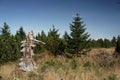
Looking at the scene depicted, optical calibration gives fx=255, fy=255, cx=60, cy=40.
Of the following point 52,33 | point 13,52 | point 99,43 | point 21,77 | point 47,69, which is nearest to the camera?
point 21,77

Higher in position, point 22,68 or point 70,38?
point 70,38

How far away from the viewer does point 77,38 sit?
2983cm

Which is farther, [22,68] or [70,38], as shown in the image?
[70,38]

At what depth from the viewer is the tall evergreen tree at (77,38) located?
2942 cm

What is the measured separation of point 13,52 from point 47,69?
30.4 feet

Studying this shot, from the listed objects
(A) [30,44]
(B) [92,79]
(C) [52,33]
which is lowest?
(B) [92,79]

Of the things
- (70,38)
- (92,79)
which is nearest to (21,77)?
(92,79)

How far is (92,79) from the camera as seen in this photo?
7.28 metres

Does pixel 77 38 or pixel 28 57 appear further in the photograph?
pixel 77 38

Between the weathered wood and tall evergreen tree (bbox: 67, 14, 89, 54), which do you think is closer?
the weathered wood

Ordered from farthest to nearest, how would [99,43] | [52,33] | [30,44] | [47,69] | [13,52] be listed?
[99,43] < [52,33] < [13,52] < [30,44] < [47,69]

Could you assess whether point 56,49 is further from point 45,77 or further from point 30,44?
point 45,77

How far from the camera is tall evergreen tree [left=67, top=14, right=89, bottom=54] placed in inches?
1158

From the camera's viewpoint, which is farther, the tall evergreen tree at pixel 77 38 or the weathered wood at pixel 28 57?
the tall evergreen tree at pixel 77 38
